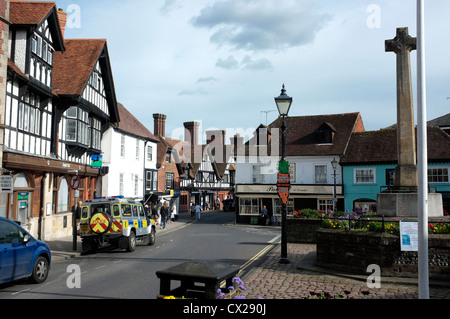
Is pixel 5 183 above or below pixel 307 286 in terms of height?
above

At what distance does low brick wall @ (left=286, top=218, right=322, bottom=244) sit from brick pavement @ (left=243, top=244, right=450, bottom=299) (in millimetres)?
7366

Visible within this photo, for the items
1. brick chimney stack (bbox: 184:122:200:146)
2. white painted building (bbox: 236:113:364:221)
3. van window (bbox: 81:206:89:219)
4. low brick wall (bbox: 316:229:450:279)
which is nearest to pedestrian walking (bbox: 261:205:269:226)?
white painted building (bbox: 236:113:364:221)

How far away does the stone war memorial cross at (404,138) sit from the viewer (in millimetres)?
13016

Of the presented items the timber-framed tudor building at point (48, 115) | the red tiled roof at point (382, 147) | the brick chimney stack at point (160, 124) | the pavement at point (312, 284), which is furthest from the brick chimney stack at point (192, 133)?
the pavement at point (312, 284)

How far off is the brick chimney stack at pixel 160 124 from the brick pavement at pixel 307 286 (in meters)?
39.4

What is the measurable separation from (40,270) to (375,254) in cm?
900

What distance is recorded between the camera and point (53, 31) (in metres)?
20.8

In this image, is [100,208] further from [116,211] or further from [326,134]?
[326,134]

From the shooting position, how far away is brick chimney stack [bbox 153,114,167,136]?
50.4m

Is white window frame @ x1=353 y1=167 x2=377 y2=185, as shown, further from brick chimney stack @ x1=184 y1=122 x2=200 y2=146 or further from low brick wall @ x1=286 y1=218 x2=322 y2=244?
brick chimney stack @ x1=184 y1=122 x2=200 y2=146

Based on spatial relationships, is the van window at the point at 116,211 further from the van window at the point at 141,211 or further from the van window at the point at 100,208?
the van window at the point at 141,211

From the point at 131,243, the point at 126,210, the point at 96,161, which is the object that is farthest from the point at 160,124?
the point at 131,243

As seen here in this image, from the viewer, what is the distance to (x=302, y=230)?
791 inches
